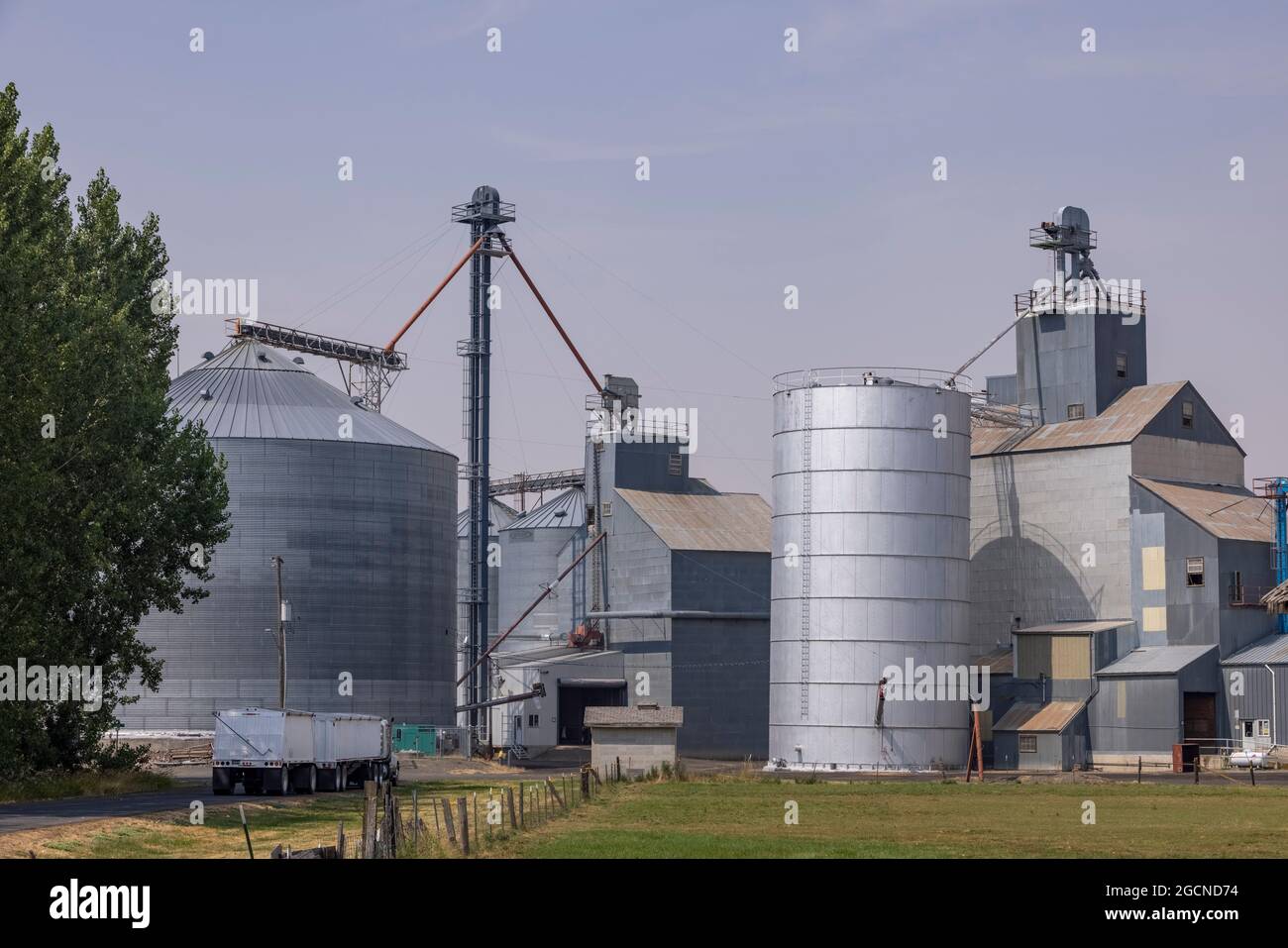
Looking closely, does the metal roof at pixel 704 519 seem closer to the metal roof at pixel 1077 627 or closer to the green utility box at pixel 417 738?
the green utility box at pixel 417 738

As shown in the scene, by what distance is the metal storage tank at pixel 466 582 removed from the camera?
354ft

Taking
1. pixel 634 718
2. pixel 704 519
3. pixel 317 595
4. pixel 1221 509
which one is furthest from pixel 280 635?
pixel 1221 509

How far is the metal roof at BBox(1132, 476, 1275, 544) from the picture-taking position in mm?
88438

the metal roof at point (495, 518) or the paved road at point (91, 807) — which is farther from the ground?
the metal roof at point (495, 518)

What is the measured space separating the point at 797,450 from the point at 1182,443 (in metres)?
22.1

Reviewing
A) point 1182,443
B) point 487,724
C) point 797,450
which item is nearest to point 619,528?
point 487,724

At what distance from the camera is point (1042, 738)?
8744 cm

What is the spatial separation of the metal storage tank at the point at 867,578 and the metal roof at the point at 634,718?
720 cm

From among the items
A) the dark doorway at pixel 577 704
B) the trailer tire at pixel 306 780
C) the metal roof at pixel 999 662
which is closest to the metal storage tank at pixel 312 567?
the dark doorway at pixel 577 704

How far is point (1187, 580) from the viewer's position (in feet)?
289

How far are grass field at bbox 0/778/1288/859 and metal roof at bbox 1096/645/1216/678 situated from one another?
2005 centimetres

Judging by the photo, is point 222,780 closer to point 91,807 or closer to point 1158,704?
point 91,807

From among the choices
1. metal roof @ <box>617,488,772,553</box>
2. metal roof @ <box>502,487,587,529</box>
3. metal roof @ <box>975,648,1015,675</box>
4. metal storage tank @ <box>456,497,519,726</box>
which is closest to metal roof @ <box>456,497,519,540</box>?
metal storage tank @ <box>456,497,519,726</box>
